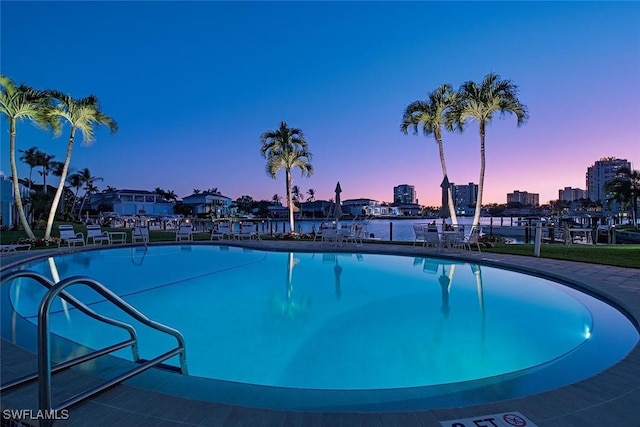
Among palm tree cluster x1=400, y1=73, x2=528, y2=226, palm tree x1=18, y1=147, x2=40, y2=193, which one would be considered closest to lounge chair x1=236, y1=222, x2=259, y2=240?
palm tree cluster x1=400, y1=73, x2=528, y2=226

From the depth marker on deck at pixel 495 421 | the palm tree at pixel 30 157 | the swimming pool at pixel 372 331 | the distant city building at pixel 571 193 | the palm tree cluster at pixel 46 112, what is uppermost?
the distant city building at pixel 571 193

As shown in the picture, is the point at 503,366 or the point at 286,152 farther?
the point at 286,152

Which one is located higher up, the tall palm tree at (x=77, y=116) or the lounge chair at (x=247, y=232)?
the tall palm tree at (x=77, y=116)

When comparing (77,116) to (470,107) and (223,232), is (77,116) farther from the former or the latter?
(470,107)

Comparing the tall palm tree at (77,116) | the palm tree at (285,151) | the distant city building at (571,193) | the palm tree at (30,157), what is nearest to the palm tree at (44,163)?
the palm tree at (30,157)

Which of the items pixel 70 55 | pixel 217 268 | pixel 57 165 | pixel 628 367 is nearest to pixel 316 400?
pixel 628 367

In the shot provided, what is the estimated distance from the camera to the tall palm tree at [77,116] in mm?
13844

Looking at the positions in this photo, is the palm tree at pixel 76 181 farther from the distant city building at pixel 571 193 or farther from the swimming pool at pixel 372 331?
the distant city building at pixel 571 193

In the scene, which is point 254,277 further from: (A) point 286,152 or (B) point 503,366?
(A) point 286,152

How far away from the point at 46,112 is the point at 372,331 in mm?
16001

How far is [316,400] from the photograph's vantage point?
7.82 ft

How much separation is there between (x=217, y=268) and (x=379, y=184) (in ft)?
106

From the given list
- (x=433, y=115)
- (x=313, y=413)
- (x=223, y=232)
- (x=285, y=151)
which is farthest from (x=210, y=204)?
(x=313, y=413)

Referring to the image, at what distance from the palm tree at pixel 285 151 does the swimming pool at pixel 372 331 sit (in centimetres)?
1016
